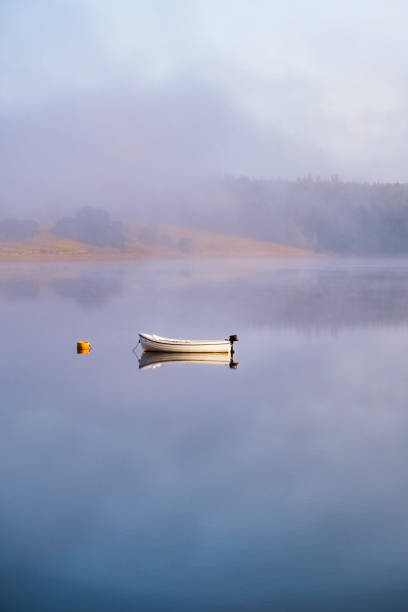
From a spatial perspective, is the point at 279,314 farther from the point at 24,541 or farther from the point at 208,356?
the point at 24,541

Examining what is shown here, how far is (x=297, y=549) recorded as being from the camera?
44.4ft

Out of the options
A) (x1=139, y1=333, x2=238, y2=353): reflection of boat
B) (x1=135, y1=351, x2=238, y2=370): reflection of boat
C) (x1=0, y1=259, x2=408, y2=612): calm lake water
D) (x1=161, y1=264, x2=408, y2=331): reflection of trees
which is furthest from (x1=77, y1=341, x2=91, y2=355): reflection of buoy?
(x1=161, y1=264, x2=408, y2=331): reflection of trees

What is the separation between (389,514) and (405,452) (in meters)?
5.05

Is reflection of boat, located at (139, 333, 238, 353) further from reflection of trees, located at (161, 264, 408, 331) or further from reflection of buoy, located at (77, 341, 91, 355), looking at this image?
reflection of trees, located at (161, 264, 408, 331)

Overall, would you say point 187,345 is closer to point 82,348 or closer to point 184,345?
point 184,345

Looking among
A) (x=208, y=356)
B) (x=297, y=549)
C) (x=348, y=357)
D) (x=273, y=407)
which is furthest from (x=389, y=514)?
(x=348, y=357)

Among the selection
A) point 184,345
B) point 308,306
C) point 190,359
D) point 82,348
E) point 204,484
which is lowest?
point 204,484

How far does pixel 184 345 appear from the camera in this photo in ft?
119

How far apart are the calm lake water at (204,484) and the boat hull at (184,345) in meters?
1.07

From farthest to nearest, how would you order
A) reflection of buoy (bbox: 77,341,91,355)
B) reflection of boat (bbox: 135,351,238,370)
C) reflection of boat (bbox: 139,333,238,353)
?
reflection of buoy (bbox: 77,341,91,355)
reflection of boat (bbox: 135,351,238,370)
reflection of boat (bbox: 139,333,238,353)

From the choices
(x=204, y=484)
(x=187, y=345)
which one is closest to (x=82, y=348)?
(x=187, y=345)

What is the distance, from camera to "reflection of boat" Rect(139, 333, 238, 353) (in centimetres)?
3622

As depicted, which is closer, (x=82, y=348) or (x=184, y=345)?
(x=184, y=345)

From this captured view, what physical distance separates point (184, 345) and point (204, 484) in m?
19.0
